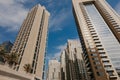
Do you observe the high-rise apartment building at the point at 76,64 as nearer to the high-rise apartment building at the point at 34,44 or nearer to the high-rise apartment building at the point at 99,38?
the high-rise apartment building at the point at 99,38

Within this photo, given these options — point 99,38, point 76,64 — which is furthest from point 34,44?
point 76,64

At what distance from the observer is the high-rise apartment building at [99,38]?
266 ft

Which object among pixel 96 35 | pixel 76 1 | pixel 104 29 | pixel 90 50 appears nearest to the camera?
pixel 90 50

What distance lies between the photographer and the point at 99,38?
100312 millimetres

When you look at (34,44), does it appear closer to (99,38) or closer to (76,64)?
(99,38)

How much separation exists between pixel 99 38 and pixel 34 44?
49375mm

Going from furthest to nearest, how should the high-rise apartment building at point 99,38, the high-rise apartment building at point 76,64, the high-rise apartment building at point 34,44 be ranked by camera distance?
the high-rise apartment building at point 76,64
the high-rise apartment building at point 34,44
the high-rise apartment building at point 99,38

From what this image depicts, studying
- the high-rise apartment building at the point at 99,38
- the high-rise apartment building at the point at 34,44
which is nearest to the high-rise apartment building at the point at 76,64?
the high-rise apartment building at the point at 99,38

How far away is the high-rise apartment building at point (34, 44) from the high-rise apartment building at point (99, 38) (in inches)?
1298

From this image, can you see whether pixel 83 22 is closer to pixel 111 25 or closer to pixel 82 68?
pixel 111 25

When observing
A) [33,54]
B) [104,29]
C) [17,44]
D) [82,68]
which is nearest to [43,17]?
[17,44]

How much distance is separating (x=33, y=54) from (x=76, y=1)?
8437 cm

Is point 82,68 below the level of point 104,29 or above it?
below

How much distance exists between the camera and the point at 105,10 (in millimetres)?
126062
